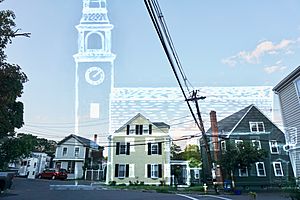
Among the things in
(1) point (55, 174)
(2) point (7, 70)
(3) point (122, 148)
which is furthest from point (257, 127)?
(2) point (7, 70)

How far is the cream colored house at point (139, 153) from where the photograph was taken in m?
29.3

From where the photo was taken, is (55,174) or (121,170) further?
(55,174)

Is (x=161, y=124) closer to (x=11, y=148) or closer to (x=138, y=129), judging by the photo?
(x=138, y=129)

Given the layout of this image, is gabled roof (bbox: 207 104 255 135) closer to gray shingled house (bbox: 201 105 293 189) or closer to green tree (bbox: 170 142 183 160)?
gray shingled house (bbox: 201 105 293 189)

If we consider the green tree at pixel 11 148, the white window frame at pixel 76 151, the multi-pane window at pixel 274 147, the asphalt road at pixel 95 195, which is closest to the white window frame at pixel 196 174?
the multi-pane window at pixel 274 147

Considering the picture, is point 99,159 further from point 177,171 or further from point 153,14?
point 153,14

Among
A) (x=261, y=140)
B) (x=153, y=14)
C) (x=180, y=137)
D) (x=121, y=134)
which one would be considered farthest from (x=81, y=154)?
(x=153, y=14)

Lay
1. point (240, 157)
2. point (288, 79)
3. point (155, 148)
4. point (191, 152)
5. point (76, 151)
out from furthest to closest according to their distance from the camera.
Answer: point (191, 152), point (76, 151), point (155, 148), point (240, 157), point (288, 79)

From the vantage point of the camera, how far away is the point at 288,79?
18.2 meters

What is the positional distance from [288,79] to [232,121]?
14.1 metres

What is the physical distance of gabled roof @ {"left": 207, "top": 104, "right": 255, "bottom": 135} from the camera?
3044 cm

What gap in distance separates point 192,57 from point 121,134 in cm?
1882

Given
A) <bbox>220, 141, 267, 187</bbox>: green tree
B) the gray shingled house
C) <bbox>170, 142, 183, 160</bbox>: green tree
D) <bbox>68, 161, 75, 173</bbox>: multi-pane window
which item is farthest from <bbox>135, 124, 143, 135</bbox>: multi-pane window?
<bbox>170, 142, 183, 160</bbox>: green tree

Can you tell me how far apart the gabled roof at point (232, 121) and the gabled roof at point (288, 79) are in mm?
9971
